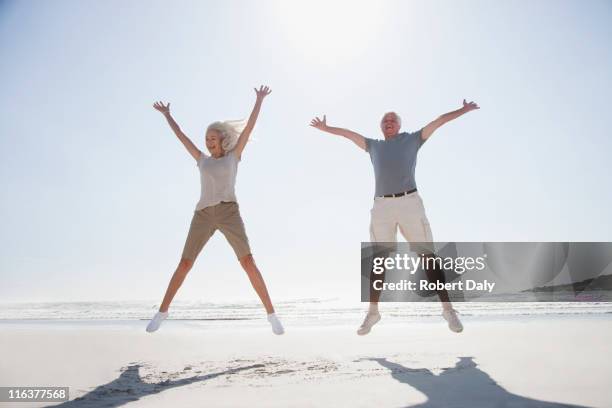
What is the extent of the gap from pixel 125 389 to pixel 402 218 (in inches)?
123

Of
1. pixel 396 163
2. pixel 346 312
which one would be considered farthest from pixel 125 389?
pixel 346 312

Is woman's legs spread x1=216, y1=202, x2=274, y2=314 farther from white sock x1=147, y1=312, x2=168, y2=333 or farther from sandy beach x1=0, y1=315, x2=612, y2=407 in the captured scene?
white sock x1=147, y1=312, x2=168, y2=333

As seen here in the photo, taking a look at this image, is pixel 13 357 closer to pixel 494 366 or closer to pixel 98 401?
pixel 98 401

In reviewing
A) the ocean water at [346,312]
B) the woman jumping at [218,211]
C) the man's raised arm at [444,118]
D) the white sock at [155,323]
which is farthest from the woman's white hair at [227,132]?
the ocean water at [346,312]

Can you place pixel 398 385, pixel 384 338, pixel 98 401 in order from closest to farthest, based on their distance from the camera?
pixel 98 401
pixel 398 385
pixel 384 338

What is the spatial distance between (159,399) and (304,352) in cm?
236

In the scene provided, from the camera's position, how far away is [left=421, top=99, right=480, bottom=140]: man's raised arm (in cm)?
481

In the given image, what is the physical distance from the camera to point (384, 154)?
16.7ft

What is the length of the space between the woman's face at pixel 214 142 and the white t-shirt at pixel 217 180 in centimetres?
15

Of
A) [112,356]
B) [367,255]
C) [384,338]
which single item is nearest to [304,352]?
[367,255]

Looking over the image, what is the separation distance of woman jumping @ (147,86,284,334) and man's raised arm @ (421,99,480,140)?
183cm

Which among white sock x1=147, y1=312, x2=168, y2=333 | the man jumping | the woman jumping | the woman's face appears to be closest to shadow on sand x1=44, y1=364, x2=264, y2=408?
white sock x1=147, y1=312, x2=168, y2=333

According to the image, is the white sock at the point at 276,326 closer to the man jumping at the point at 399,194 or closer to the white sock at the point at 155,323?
the man jumping at the point at 399,194

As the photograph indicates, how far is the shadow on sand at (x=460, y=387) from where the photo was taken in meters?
3.02
